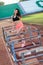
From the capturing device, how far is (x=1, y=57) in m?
4.83

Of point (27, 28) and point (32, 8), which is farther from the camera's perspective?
point (32, 8)

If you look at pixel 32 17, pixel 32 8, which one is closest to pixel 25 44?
pixel 32 17

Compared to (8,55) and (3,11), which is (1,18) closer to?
(3,11)

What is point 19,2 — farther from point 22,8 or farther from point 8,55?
point 8,55

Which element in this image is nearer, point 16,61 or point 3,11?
point 16,61

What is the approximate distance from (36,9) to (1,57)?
24.8 ft

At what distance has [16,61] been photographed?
3.82 m

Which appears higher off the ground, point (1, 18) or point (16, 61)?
point (16, 61)

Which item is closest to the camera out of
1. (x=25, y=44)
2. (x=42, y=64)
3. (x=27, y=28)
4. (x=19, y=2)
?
(x=42, y=64)

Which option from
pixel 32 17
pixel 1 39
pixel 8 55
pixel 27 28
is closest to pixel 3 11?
pixel 32 17

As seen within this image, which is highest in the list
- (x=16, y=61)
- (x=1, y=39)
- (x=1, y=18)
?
(x=16, y=61)

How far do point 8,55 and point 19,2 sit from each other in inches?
305

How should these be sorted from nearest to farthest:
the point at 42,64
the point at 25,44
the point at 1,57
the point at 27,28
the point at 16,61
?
the point at 16,61, the point at 42,64, the point at 1,57, the point at 25,44, the point at 27,28

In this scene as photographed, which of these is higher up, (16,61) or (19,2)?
(16,61)
